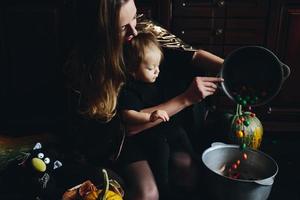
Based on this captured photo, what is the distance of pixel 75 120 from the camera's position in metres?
1.57

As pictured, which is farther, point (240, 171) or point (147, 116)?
point (240, 171)

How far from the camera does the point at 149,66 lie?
143cm

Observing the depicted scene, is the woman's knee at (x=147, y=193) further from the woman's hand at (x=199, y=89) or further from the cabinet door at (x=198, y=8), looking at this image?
the cabinet door at (x=198, y=8)

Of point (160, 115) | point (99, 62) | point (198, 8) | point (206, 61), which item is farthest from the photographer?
point (198, 8)

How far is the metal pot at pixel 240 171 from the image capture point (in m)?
1.40

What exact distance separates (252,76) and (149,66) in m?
0.41

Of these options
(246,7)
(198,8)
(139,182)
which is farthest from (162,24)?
(139,182)

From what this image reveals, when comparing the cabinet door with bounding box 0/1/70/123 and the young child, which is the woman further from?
the cabinet door with bounding box 0/1/70/123

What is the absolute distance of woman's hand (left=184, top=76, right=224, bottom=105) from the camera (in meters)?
Result: 1.42

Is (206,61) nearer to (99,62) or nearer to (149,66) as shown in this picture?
(149,66)

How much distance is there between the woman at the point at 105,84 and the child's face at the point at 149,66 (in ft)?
0.20

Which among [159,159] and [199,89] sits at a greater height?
[199,89]

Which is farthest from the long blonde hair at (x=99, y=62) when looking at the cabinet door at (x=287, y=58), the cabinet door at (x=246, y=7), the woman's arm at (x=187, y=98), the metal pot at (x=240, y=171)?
the cabinet door at (x=287, y=58)

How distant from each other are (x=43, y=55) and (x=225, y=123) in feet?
2.75
